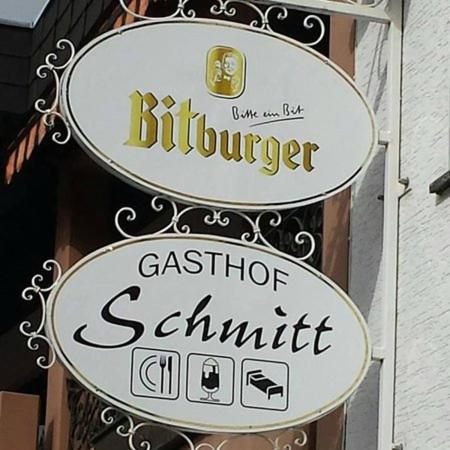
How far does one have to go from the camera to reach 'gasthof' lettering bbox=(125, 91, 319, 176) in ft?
25.7

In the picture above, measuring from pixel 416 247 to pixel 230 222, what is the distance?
246 cm

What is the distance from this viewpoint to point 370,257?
8.46 m

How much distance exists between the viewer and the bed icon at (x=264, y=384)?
7488mm

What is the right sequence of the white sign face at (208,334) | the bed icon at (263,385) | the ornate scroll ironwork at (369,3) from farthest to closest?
the ornate scroll ironwork at (369,3), the bed icon at (263,385), the white sign face at (208,334)

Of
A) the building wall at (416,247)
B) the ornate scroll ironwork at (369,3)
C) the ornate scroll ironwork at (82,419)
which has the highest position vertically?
the ornate scroll ironwork at (369,3)

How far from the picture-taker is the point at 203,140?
25.9 feet

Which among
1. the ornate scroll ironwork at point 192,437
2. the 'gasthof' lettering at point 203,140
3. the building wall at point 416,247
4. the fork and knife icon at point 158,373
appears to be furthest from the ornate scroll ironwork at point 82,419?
the fork and knife icon at point 158,373

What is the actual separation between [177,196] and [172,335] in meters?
0.67

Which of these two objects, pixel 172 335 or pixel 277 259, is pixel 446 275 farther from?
pixel 172 335

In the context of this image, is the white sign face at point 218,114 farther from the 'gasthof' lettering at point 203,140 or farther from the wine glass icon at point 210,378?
the wine glass icon at point 210,378

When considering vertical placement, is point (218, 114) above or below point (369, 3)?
below

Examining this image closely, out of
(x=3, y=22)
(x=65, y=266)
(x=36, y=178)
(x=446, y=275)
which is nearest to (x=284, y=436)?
(x=446, y=275)

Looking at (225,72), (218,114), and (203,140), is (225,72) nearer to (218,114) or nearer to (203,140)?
(218,114)

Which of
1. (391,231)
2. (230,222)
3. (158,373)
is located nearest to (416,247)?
(391,231)
